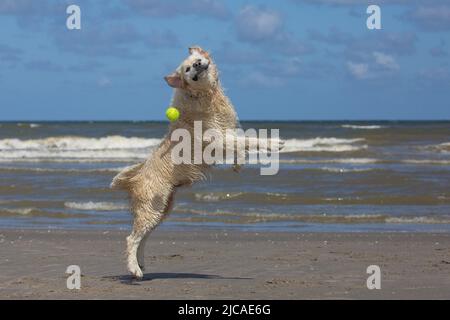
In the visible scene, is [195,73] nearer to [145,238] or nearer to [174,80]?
[174,80]

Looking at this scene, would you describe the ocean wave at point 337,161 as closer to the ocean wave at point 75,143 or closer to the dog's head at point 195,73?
the ocean wave at point 75,143

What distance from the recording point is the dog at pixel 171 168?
25.8ft

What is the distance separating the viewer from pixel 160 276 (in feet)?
28.0

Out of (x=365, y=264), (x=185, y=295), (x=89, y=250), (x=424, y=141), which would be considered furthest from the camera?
(x=424, y=141)

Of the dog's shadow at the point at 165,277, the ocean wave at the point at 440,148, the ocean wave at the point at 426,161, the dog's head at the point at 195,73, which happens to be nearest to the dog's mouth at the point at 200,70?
the dog's head at the point at 195,73

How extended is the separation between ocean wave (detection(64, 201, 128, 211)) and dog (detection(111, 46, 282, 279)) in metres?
6.78

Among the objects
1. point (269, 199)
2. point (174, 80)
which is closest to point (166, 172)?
point (174, 80)

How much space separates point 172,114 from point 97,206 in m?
7.66

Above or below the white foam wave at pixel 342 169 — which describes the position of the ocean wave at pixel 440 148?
above

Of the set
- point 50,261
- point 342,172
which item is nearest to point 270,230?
point 50,261

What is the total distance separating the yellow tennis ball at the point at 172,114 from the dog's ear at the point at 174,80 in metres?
0.28

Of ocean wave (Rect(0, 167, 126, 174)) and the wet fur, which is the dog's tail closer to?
the wet fur
